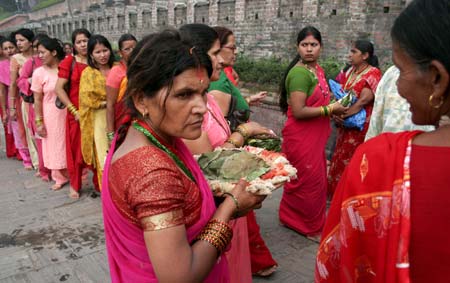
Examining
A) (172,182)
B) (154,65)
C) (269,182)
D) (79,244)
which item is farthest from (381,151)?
(79,244)

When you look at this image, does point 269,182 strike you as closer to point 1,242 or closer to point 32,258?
point 32,258

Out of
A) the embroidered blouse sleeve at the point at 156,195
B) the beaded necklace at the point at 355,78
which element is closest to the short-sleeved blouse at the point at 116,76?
the beaded necklace at the point at 355,78

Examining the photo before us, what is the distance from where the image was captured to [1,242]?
145 inches

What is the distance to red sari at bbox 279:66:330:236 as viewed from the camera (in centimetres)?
352

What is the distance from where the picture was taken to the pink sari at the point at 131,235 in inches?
48.6

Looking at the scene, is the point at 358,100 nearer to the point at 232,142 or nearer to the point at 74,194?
the point at 232,142

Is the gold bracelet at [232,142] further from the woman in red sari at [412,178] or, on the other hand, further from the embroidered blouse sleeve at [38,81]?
the embroidered blouse sleeve at [38,81]

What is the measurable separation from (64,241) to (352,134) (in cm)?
332

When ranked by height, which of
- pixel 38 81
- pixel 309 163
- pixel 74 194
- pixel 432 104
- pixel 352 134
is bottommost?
pixel 74 194

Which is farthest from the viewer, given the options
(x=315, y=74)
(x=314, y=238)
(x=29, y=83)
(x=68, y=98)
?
(x=29, y=83)

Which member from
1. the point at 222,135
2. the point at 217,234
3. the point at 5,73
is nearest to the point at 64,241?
the point at 222,135

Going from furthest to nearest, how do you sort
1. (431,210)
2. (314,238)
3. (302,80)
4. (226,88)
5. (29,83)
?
1. (29,83)
2. (314,238)
3. (302,80)
4. (226,88)
5. (431,210)

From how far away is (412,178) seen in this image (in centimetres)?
99

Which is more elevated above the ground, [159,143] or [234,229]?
[159,143]
